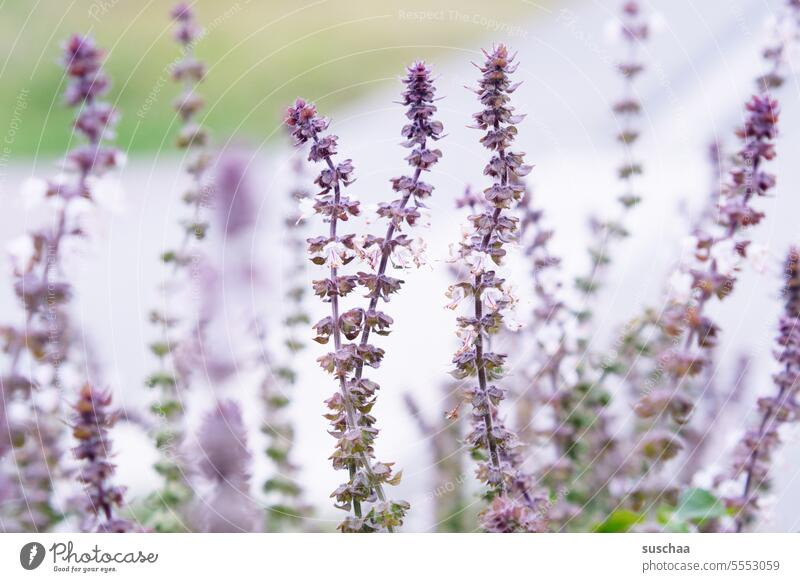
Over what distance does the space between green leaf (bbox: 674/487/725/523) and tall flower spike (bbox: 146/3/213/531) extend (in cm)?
50

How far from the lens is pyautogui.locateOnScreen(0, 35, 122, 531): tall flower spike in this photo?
888 millimetres

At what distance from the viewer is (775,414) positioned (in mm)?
886

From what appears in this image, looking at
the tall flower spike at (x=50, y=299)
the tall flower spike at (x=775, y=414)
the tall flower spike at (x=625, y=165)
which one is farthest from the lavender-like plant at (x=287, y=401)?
the tall flower spike at (x=775, y=414)

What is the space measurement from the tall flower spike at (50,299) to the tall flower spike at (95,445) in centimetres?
16

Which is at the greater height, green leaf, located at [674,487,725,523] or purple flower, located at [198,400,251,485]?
purple flower, located at [198,400,251,485]

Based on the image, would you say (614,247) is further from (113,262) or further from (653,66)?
(113,262)

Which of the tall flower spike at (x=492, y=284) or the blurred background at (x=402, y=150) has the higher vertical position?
the blurred background at (x=402, y=150)

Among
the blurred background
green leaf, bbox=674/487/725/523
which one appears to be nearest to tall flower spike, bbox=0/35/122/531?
the blurred background

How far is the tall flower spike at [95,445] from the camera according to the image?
0.74 meters

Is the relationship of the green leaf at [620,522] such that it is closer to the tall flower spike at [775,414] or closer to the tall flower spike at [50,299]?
the tall flower spike at [775,414]

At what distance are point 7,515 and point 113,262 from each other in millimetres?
899

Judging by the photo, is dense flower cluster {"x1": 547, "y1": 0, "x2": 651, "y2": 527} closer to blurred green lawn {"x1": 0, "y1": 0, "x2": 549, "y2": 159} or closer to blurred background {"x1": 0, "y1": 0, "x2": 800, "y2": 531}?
blurred background {"x1": 0, "y1": 0, "x2": 800, "y2": 531}
